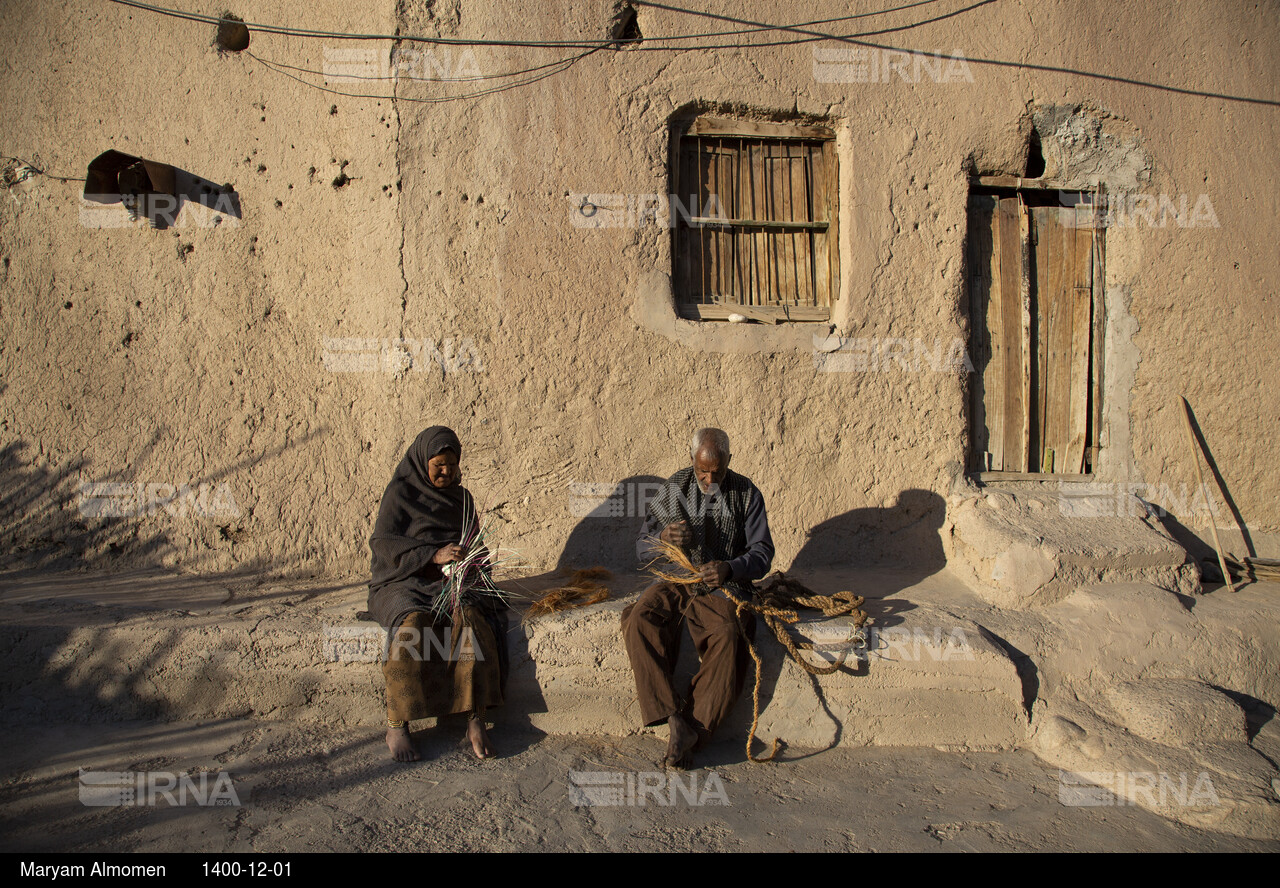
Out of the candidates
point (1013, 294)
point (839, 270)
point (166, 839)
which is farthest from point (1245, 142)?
point (166, 839)

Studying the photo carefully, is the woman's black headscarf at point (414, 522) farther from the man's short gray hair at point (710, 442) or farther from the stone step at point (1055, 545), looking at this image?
the stone step at point (1055, 545)

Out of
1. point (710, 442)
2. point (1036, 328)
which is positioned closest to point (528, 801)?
point (710, 442)

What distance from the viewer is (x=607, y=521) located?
4422mm

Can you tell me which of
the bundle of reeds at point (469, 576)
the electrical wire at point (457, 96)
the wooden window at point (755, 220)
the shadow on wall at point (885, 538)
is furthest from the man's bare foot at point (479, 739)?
the electrical wire at point (457, 96)

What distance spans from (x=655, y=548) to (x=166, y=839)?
2.04m

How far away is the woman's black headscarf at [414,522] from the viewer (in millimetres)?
3441

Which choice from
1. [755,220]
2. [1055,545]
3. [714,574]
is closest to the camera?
[714,574]

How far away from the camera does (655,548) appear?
357 cm

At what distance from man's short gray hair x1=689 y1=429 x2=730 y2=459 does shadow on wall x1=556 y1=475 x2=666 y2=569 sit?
83 cm

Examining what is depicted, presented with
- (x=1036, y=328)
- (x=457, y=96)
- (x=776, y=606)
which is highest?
(x=457, y=96)

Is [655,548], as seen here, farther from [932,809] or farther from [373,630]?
[932,809]

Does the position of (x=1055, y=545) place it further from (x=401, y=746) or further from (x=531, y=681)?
(x=401, y=746)

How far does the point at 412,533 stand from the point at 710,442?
4.54 ft

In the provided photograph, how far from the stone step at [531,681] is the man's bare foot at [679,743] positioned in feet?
1.12
